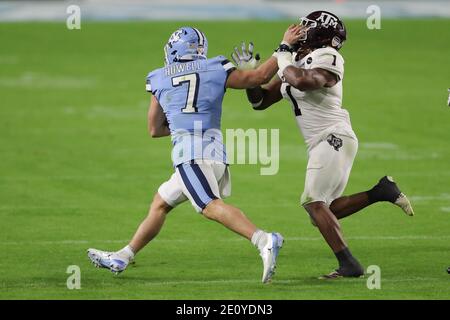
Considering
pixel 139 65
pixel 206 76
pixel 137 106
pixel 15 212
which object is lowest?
pixel 15 212

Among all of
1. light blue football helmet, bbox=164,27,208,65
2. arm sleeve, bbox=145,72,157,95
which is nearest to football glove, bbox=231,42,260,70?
light blue football helmet, bbox=164,27,208,65

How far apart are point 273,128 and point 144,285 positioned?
31.9 ft

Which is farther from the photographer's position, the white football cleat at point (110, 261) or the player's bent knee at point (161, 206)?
the player's bent knee at point (161, 206)

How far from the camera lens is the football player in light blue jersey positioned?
8930 mm

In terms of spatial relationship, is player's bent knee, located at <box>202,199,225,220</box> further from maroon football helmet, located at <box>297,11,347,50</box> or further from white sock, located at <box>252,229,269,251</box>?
maroon football helmet, located at <box>297,11,347,50</box>

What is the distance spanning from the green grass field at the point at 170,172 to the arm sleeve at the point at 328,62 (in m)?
1.61

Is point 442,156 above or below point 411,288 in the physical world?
above

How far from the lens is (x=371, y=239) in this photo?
430 inches

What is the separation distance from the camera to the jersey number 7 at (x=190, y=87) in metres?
9.01

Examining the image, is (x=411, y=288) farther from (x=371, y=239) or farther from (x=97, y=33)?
(x=97, y=33)

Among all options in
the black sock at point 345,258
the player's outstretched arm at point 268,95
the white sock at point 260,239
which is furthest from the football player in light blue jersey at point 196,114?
the black sock at point 345,258

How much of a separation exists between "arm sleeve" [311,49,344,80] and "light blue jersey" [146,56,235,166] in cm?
65

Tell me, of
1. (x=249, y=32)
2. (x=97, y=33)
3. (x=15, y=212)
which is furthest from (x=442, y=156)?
(x=97, y=33)

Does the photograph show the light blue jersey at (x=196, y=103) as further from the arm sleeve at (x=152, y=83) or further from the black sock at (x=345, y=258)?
the black sock at (x=345, y=258)
